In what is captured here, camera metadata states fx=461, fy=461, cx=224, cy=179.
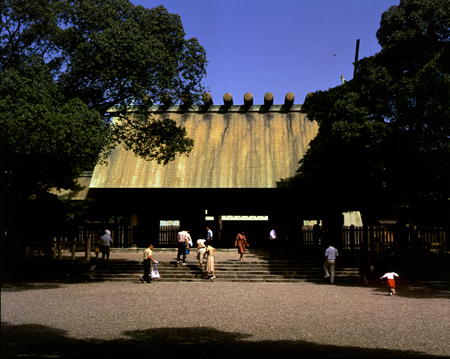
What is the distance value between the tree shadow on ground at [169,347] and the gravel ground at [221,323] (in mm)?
16

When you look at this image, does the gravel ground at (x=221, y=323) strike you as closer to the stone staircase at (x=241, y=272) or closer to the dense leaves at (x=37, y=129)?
the stone staircase at (x=241, y=272)

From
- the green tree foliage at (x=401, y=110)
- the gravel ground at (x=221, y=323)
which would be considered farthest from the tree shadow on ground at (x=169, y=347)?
the green tree foliage at (x=401, y=110)

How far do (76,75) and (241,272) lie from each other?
10.9 meters

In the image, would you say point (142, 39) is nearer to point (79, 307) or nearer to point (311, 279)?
point (79, 307)

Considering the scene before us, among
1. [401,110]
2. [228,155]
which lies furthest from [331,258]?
[228,155]

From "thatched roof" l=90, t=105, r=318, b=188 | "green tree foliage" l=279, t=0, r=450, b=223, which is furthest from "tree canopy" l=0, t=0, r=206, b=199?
"thatched roof" l=90, t=105, r=318, b=188

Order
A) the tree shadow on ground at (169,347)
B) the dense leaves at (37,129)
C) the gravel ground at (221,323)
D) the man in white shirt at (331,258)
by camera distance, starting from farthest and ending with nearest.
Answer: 1. the man in white shirt at (331,258)
2. the dense leaves at (37,129)
3. the gravel ground at (221,323)
4. the tree shadow on ground at (169,347)

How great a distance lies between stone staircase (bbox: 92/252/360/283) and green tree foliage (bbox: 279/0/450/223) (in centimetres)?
477

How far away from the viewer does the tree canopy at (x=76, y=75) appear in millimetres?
15383

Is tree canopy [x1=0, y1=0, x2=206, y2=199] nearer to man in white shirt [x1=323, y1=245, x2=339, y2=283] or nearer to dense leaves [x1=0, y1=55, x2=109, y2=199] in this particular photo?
dense leaves [x1=0, y1=55, x2=109, y2=199]

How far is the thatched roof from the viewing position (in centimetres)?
3131

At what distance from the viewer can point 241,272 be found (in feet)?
68.3

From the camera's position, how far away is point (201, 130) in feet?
118

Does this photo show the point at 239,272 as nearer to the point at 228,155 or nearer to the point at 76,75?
the point at 76,75
